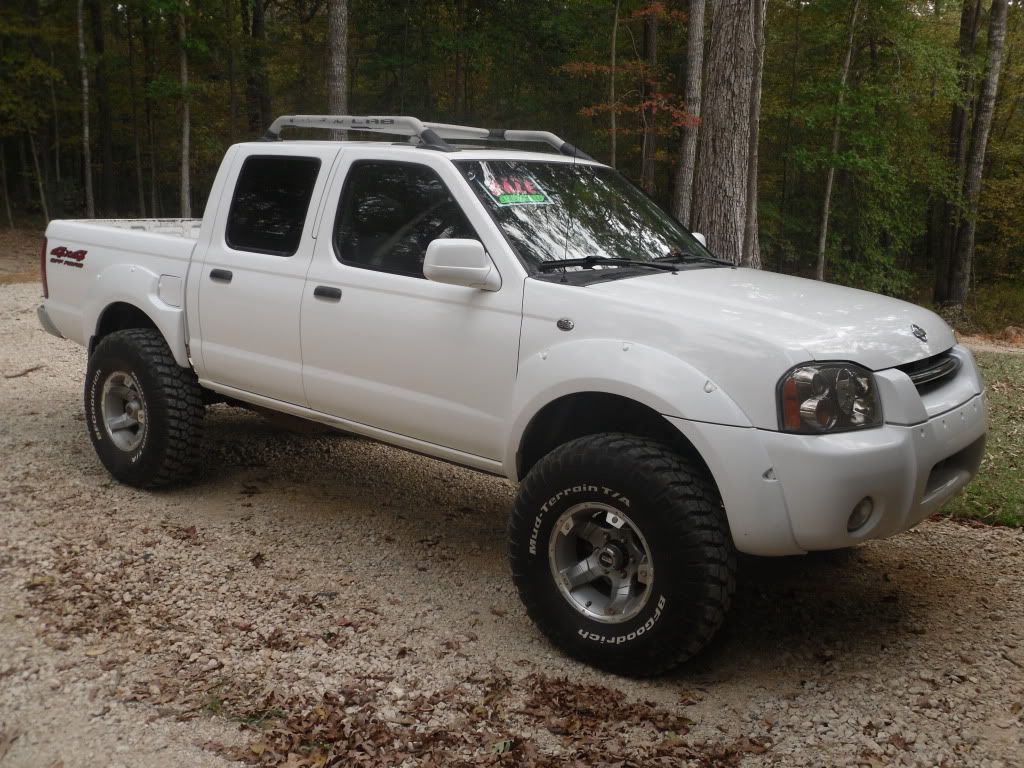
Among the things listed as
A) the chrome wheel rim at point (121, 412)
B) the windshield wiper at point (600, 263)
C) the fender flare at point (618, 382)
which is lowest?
the chrome wheel rim at point (121, 412)

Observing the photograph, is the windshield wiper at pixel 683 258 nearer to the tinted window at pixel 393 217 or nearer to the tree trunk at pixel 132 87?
the tinted window at pixel 393 217

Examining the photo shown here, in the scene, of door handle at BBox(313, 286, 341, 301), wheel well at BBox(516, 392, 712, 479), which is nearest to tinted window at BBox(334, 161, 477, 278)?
door handle at BBox(313, 286, 341, 301)

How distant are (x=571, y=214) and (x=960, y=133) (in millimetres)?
24391

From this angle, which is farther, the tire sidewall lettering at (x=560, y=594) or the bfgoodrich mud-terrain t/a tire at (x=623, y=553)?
the tire sidewall lettering at (x=560, y=594)

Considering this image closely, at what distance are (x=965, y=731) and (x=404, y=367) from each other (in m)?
2.74

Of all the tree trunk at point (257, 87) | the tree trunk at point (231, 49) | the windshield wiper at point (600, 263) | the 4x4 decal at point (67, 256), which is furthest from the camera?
the tree trunk at point (257, 87)

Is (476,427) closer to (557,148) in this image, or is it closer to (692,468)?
(692,468)

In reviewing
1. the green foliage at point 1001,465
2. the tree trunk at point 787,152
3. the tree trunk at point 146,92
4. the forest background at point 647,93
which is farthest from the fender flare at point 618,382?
the tree trunk at point 146,92

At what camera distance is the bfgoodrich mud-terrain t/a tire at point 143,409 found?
18.2 ft

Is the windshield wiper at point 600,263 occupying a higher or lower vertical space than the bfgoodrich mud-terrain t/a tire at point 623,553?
higher

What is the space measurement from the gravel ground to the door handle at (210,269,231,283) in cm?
141

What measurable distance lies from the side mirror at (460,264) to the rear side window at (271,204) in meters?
1.31

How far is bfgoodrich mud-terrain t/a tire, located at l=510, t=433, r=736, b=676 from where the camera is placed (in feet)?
11.4

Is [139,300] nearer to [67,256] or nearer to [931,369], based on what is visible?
[67,256]
